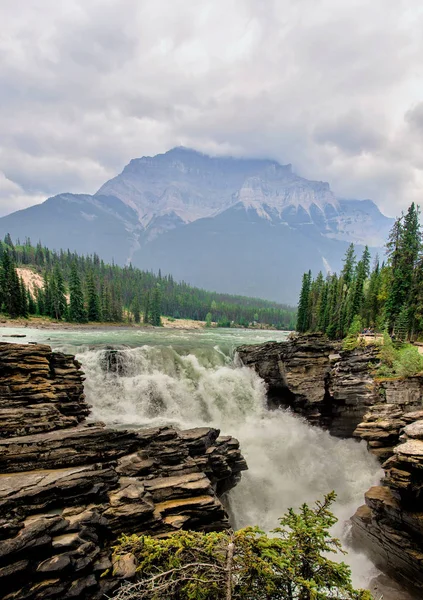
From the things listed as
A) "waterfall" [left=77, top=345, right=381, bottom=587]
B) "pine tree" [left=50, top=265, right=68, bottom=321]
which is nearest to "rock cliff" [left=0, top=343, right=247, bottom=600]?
"waterfall" [left=77, top=345, right=381, bottom=587]

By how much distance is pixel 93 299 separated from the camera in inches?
3538

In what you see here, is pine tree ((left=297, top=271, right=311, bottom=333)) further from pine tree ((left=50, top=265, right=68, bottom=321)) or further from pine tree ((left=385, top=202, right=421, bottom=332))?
pine tree ((left=50, top=265, right=68, bottom=321))

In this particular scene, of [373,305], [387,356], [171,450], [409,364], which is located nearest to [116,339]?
[171,450]

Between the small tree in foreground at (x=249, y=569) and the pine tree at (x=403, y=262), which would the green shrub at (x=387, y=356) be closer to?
the pine tree at (x=403, y=262)

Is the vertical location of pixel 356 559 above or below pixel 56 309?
below

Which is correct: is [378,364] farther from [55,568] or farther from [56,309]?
[56,309]

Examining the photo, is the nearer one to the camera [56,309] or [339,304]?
[339,304]

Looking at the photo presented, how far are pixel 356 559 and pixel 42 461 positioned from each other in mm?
14955

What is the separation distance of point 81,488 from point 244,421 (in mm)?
16056

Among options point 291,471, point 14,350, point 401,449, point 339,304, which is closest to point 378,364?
point 291,471

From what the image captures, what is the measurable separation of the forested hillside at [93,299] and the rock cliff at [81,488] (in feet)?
238

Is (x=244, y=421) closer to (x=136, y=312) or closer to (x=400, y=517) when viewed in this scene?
(x=400, y=517)

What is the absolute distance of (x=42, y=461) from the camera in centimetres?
1052

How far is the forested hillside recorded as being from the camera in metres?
78.0
